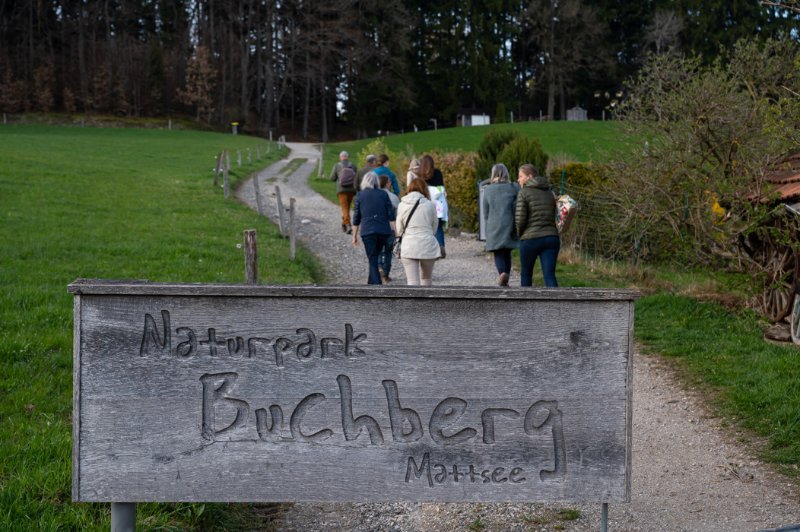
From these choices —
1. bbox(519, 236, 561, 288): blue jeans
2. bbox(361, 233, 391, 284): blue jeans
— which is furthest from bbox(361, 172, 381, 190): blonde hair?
bbox(519, 236, 561, 288): blue jeans

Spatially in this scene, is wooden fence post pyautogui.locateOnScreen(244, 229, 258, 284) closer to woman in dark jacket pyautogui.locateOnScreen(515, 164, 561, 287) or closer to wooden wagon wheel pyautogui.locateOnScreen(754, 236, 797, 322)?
woman in dark jacket pyautogui.locateOnScreen(515, 164, 561, 287)

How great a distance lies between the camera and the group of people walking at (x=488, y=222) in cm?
977

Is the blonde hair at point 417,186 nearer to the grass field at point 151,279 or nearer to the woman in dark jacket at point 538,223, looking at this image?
the woman in dark jacket at point 538,223

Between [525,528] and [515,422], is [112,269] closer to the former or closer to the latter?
[525,528]

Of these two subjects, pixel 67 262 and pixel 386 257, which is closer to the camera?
pixel 67 262

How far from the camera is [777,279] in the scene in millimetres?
9594

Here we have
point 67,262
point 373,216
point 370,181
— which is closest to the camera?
point 370,181

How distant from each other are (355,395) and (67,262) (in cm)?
985

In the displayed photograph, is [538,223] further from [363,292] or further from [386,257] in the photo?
[363,292]

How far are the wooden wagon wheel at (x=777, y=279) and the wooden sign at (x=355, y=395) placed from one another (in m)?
6.30

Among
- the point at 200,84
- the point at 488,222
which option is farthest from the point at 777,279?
the point at 200,84

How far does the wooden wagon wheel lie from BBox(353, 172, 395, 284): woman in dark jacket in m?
4.47

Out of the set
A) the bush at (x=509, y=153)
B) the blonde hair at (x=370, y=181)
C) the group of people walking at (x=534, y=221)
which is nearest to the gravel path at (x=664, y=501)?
the group of people walking at (x=534, y=221)

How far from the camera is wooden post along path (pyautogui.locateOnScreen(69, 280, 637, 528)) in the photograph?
3701 millimetres
